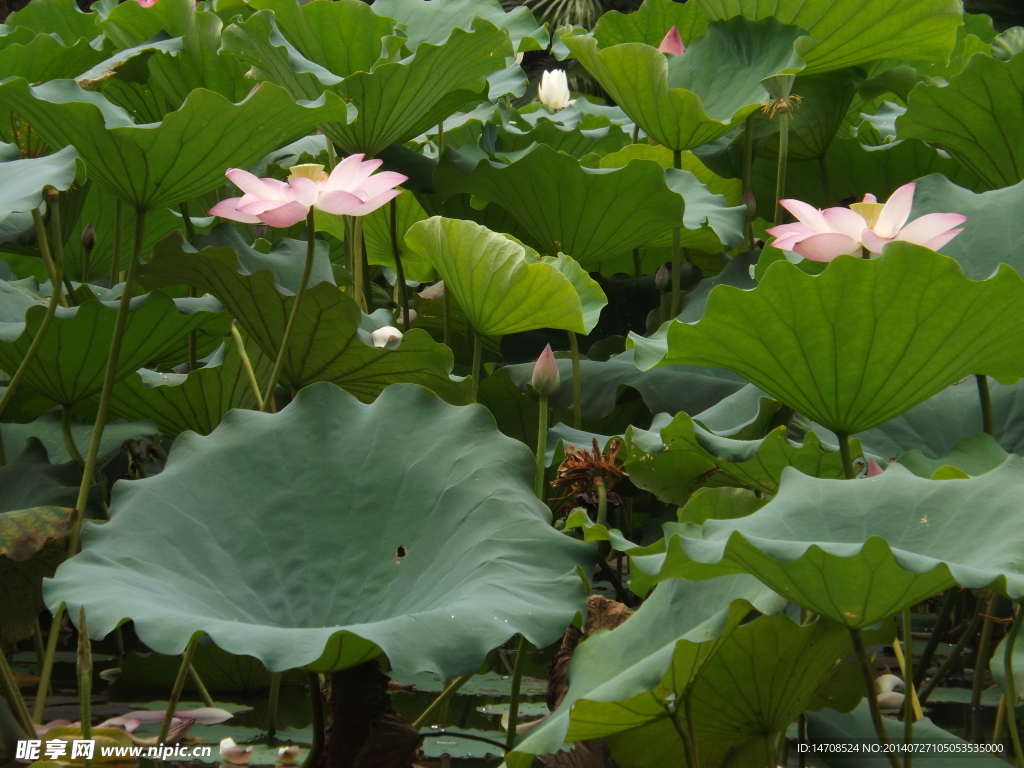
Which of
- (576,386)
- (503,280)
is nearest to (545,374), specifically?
(503,280)

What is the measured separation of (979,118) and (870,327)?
0.83 meters

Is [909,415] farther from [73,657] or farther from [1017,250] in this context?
[73,657]

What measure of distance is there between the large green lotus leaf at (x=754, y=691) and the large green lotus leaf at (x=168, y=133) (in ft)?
2.45

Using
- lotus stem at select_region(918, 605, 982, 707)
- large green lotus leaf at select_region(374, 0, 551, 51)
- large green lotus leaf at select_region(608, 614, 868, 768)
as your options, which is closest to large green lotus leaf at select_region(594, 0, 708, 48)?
large green lotus leaf at select_region(374, 0, 551, 51)

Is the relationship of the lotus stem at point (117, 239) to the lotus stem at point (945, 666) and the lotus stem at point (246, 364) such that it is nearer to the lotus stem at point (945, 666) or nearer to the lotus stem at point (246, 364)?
the lotus stem at point (246, 364)

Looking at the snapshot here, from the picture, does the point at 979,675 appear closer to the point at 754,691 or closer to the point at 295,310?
the point at 754,691

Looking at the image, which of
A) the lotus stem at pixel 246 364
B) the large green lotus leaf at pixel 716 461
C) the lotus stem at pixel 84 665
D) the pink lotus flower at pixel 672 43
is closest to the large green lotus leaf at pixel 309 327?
the lotus stem at pixel 246 364

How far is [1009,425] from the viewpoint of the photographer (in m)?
1.19

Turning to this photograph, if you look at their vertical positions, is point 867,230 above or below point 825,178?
above

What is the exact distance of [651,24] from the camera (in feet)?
6.55

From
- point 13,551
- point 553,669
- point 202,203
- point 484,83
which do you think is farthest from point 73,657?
point 484,83

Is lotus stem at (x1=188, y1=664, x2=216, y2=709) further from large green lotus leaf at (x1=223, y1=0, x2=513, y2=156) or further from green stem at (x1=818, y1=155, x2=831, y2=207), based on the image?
green stem at (x1=818, y1=155, x2=831, y2=207)

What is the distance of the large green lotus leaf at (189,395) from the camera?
1.26 meters

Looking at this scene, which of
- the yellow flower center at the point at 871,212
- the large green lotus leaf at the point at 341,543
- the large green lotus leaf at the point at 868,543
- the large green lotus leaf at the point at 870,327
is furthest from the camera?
the yellow flower center at the point at 871,212
